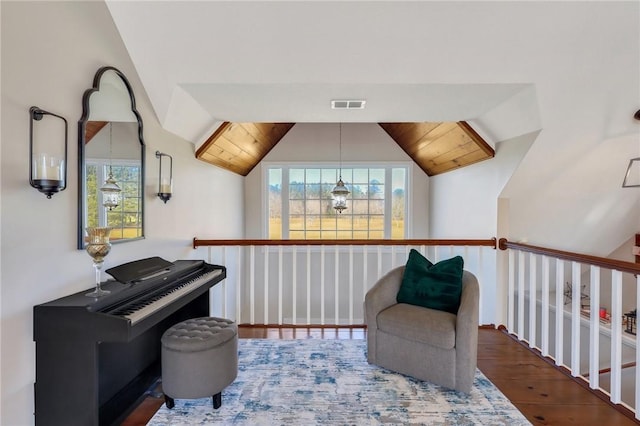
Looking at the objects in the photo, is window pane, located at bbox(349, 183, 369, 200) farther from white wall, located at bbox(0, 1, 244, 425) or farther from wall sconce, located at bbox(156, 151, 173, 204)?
white wall, located at bbox(0, 1, 244, 425)

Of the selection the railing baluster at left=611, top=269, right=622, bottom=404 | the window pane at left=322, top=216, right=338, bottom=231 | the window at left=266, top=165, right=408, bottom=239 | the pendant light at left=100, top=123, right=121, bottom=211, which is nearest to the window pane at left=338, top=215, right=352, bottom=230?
the window at left=266, top=165, right=408, bottom=239

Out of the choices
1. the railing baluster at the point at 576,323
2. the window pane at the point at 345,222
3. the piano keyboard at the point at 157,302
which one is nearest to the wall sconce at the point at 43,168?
the piano keyboard at the point at 157,302

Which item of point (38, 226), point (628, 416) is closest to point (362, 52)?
point (38, 226)

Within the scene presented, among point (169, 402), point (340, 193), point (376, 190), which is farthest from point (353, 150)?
point (169, 402)

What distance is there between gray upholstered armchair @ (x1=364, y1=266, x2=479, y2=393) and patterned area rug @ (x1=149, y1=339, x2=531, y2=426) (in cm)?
10

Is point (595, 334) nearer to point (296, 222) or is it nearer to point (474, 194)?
point (474, 194)

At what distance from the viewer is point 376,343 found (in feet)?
7.64

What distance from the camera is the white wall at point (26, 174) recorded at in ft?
4.18

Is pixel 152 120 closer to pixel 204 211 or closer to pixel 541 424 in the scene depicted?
pixel 204 211

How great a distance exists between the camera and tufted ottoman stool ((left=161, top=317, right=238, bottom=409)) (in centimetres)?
177

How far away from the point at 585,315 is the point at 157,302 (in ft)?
16.5

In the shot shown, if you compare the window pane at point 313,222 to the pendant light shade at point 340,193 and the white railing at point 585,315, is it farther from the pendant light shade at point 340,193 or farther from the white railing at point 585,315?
the white railing at point 585,315

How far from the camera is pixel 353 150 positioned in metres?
5.08

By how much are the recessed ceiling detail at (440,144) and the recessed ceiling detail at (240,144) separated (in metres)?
1.76
